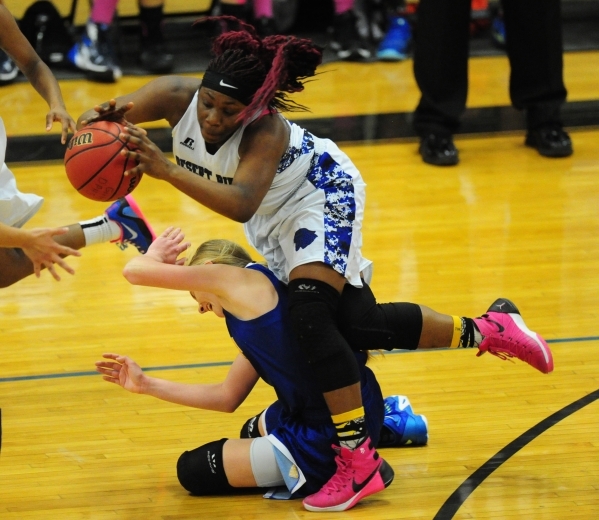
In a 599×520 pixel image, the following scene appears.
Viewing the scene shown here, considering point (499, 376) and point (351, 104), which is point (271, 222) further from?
point (351, 104)

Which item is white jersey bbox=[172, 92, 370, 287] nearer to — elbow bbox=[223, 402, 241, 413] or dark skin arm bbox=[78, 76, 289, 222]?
dark skin arm bbox=[78, 76, 289, 222]

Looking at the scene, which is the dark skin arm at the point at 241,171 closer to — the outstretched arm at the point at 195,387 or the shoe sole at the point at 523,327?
the outstretched arm at the point at 195,387

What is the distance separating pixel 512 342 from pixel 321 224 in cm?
73

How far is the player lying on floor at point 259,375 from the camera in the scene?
9.21ft

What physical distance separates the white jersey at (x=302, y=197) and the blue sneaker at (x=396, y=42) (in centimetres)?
501

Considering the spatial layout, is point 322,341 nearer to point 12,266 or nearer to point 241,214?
point 241,214

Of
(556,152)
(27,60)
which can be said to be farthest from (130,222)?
(556,152)

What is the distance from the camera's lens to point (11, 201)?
3.52 metres

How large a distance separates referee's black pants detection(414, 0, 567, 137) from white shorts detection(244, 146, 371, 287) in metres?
2.73

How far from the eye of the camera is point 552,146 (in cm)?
579

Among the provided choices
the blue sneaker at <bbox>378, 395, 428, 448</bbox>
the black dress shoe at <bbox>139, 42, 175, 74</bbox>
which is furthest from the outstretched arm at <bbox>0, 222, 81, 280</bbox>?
the black dress shoe at <bbox>139, 42, 175, 74</bbox>

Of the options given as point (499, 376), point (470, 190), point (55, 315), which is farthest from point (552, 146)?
point (55, 315)

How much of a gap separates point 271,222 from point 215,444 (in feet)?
2.21

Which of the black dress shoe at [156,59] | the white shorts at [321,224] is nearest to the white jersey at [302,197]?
the white shorts at [321,224]
